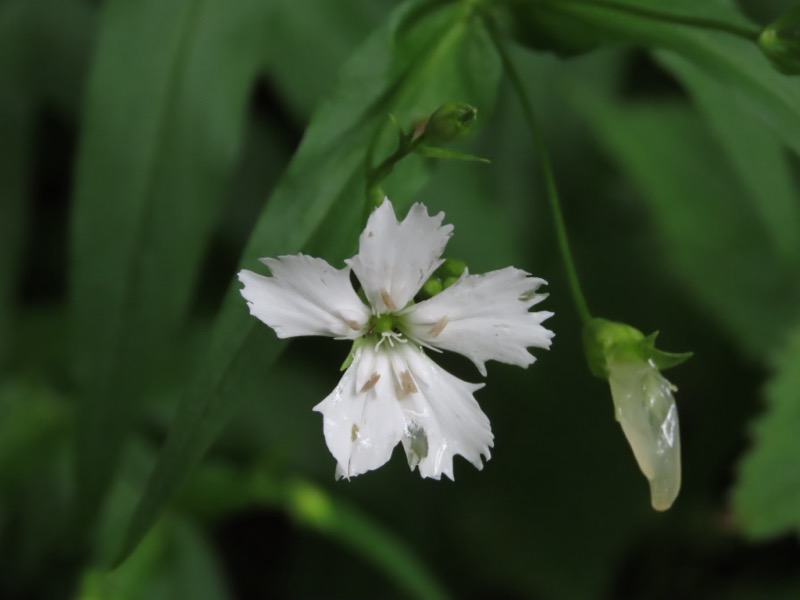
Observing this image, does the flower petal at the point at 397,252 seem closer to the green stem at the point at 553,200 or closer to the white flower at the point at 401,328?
the white flower at the point at 401,328

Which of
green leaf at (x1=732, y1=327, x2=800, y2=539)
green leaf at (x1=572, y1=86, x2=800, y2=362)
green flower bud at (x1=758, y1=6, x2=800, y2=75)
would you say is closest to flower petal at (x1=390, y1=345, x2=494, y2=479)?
green flower bud at (x1=758, y1=6, x2=800, y2=75)

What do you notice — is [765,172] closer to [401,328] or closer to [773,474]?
[773,474]

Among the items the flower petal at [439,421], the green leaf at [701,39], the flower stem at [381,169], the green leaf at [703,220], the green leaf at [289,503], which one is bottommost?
the green leaf at [289,503]

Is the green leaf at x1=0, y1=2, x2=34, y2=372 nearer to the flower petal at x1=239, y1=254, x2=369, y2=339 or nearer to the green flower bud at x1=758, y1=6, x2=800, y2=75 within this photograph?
the flower petal at x1=239, y1=254, x2=369, y2=339

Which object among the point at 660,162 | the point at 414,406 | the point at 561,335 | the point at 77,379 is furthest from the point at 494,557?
the point at 414,406

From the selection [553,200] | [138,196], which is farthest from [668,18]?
[138,196]

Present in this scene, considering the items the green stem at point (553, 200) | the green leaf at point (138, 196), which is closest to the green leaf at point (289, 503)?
the green leaf at point (138, 196)

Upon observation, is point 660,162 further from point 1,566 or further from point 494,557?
point 1,566
